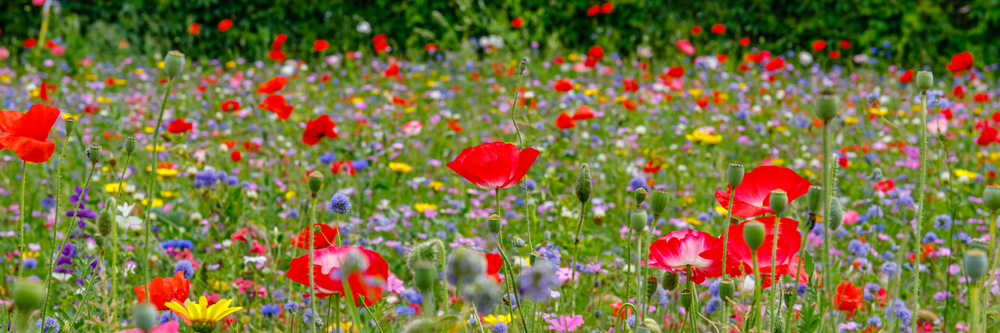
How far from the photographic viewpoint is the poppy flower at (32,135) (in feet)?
3.01

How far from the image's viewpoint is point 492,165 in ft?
2.92

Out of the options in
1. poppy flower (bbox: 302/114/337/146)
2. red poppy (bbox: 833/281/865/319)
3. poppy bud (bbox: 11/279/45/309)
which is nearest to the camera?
poppy bud (bbox: 11/279/45/309)

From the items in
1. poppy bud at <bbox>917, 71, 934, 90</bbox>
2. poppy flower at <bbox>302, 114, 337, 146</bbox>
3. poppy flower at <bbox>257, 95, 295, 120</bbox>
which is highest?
poppy flower at <bbox>257, 95, 295, 120</bbox>

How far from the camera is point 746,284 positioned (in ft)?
4.11

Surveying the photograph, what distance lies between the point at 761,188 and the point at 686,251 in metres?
0.12

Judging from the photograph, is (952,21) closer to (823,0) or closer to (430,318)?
(823,0)

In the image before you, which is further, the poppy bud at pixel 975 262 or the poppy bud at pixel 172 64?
the poppy bud at pixel 172 64

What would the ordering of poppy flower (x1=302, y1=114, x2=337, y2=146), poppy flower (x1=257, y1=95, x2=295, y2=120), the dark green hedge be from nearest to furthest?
poppy flower (x1=302, y1=114, x2=337, y2=146) < poppy flower (x1=257, y1=95, x2=295, y2=120) < the dark green hedge

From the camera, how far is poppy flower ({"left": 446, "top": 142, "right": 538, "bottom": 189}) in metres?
0.89

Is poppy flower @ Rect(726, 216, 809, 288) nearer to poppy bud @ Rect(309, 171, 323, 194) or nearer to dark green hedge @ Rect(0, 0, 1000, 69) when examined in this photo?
poppy bud @ Rect(309, 171, 323, 194)

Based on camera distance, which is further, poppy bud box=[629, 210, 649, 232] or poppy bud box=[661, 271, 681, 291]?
poppy bud box=[661, 271, 681, 291]

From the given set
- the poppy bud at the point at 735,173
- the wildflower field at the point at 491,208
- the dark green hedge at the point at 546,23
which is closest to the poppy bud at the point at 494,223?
the wildflower field at the point at 491,208

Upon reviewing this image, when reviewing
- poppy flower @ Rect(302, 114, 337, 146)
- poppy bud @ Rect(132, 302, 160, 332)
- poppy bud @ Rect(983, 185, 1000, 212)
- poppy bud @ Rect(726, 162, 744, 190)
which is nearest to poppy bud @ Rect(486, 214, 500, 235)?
poppy bud @ Rect(726, 162, 744, 190)

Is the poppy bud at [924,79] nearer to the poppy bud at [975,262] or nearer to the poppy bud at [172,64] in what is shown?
the poppy bud at [975,262]
